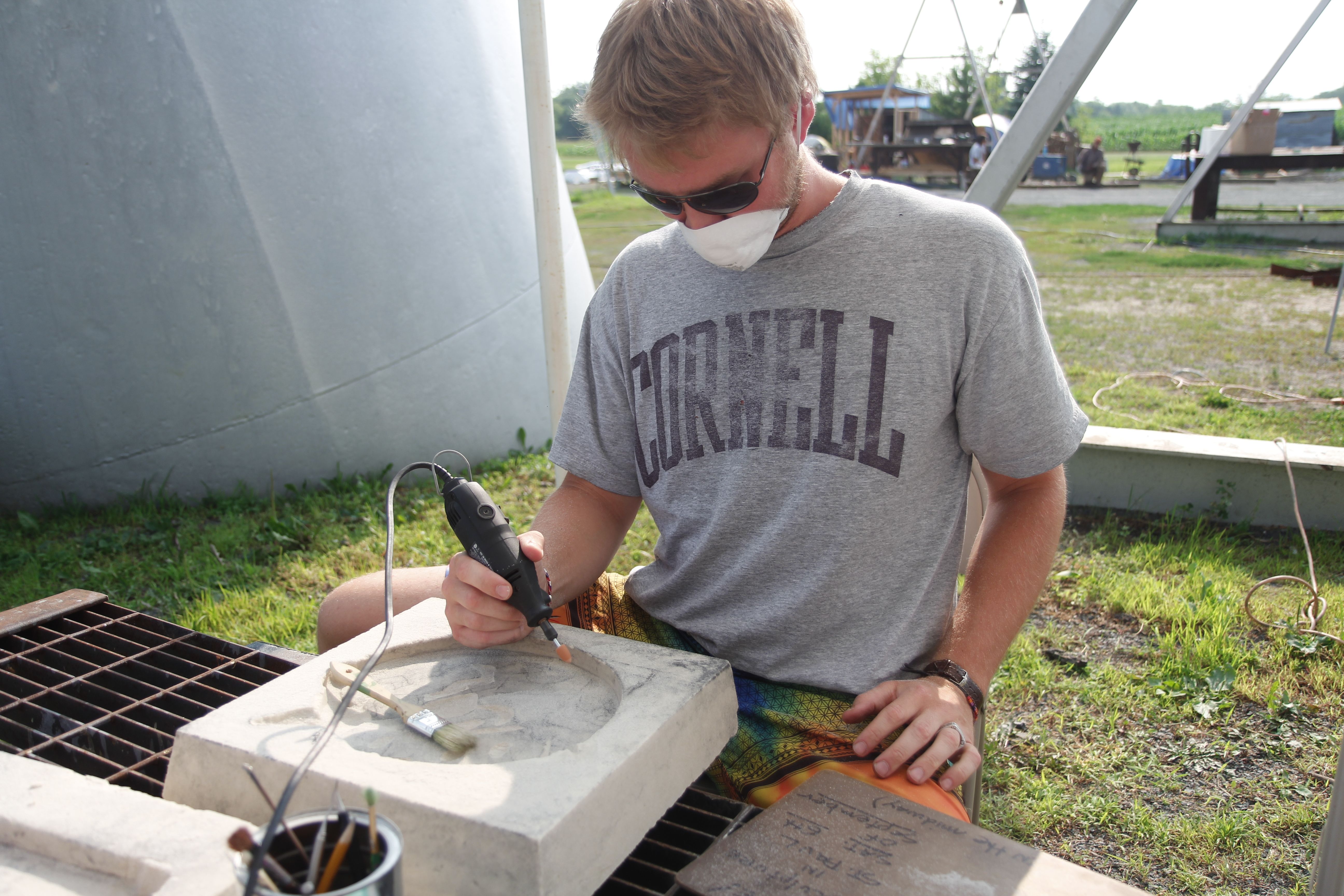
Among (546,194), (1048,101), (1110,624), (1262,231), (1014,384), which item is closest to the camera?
(1014,384)

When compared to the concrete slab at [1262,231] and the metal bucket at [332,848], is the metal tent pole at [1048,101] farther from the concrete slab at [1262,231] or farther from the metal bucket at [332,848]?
the concrete slab at [1262,231]

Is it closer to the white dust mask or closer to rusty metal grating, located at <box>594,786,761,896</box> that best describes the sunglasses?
the white dust mask

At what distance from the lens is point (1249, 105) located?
7199 mm

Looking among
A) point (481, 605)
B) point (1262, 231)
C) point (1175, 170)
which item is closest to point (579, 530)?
point (481, 605)

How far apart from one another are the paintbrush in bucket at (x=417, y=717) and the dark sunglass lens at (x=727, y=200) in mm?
733

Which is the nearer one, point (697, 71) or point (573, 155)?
point (697, 71)

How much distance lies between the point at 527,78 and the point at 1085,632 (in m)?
2.05

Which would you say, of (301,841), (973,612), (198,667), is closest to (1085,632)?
(973,612)

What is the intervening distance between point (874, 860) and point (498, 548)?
0.56 meters

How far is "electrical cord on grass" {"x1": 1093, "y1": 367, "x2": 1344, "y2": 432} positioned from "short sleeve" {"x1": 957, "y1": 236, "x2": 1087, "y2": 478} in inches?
131

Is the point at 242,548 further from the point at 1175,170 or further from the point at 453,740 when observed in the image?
the point at 1175,170

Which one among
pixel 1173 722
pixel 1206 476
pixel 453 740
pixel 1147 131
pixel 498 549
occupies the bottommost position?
pixel 1173 722

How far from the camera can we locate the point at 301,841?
0.75m

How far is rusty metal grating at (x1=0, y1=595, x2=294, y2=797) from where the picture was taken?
120cm
